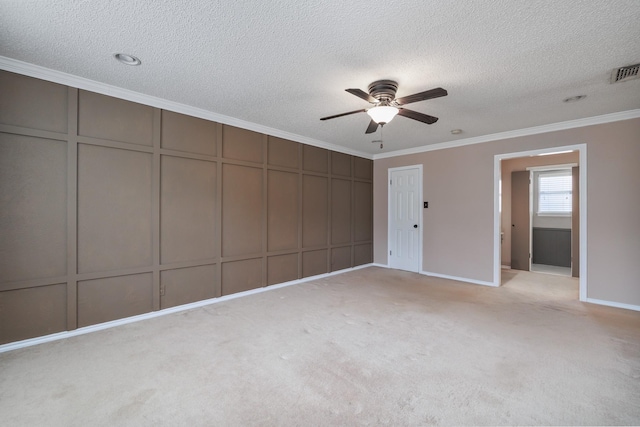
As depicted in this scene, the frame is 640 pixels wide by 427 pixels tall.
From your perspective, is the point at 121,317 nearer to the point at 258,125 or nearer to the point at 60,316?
the point at 60,316

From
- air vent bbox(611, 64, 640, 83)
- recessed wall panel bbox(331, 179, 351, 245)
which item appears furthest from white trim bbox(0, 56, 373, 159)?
air vent bbox(611, 64, 640, 83)

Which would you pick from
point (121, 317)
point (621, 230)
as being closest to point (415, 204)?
point (621, 230)

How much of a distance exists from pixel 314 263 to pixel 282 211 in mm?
1218

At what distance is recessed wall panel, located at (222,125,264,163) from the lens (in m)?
4.11

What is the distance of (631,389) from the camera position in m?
2.05

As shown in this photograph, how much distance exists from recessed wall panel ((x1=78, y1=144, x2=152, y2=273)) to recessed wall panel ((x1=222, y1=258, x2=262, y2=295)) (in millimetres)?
1052

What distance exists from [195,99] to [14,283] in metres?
2.52

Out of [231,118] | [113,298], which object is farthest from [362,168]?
[113,298]

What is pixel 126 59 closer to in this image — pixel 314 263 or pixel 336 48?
pixel 336 48

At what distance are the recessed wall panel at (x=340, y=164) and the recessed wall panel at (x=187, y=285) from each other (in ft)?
9.82

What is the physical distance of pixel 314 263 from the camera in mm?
5359

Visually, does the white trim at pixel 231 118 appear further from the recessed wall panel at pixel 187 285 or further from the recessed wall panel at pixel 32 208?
the recessed wall panel at pixel 187 285

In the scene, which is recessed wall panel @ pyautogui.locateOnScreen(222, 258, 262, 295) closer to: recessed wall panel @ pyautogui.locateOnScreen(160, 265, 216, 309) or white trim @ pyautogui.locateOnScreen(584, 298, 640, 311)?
recessed wall panel @ pyautogui.locateOnScreen(160, 265, 216, 309)

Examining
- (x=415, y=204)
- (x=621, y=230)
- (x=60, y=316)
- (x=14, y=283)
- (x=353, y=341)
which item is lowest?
(x=353, y=341)
